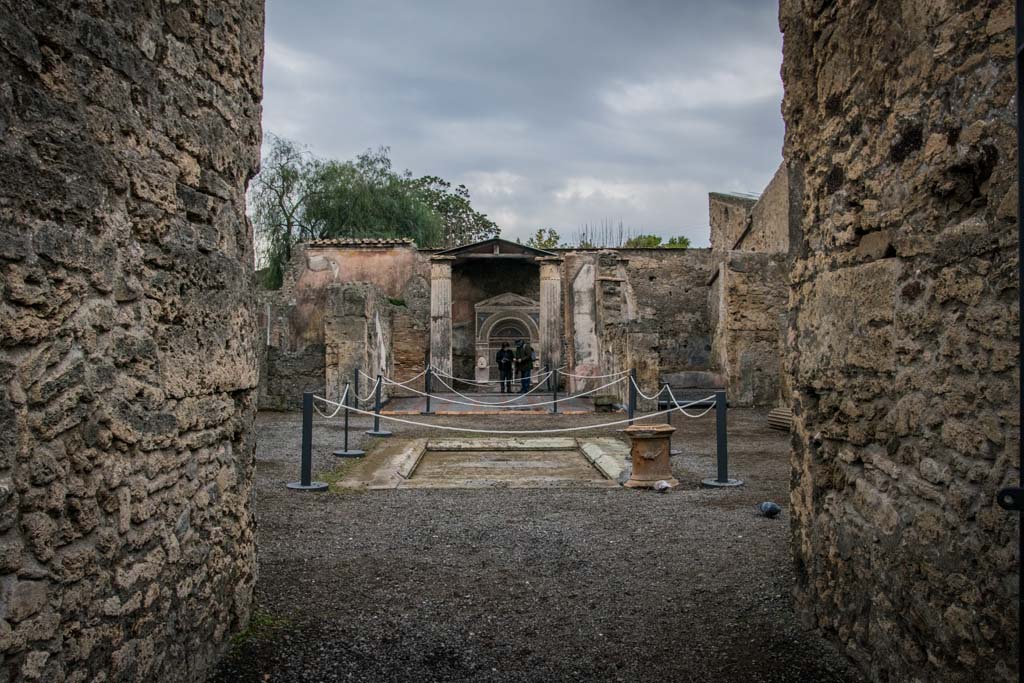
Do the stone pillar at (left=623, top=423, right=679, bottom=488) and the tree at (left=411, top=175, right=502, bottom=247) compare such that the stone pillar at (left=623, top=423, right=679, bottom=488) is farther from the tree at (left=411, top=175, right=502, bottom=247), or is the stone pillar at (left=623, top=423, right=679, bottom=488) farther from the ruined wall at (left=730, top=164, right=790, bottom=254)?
the tree at (left=411, top=175, right=502, bottom=247)

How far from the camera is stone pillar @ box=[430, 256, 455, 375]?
70.6ft

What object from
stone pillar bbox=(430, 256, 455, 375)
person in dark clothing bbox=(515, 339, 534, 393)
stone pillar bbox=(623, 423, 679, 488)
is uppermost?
stone pillar bbox=(430, 256, 455, 375)

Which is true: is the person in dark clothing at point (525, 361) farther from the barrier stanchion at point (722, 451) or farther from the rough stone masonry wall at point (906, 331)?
the rough stone masonry wall at point (906, 331)

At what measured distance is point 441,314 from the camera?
2186cm

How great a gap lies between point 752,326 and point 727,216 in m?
13.4

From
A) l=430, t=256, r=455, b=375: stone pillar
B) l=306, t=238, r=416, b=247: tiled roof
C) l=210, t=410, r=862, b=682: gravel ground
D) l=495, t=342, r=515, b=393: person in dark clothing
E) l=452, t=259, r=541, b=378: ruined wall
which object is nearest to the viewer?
l=210, t=410, r=862, b=682: gravel ground

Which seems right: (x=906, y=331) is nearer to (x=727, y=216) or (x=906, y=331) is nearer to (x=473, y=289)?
(x=473, y=289)

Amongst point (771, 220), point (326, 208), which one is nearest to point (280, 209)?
point (326, 208)

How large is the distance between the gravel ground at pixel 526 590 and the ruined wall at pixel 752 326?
28.7ft

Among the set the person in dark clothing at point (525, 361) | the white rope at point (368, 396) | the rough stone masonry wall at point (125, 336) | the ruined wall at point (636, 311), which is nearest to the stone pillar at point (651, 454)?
the rough stone masonry wall at point (125, 336)

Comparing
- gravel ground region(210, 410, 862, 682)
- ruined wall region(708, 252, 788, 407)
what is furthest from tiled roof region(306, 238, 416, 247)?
gravel ground region(210, 410, 862, 682)

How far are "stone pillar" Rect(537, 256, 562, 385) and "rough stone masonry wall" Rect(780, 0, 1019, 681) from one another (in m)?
17.8

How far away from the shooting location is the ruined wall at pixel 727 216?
84.6 ft

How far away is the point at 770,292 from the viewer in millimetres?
15445
